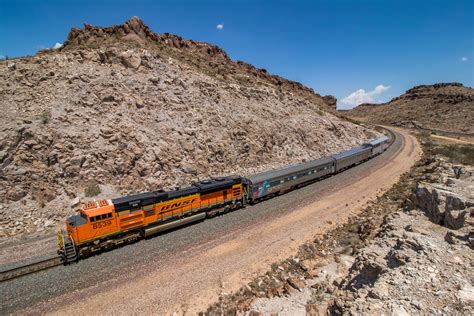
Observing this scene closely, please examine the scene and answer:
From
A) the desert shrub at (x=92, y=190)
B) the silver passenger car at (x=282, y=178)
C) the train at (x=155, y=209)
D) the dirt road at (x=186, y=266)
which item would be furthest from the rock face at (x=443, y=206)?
the desert shrub at (x=92, y=190)

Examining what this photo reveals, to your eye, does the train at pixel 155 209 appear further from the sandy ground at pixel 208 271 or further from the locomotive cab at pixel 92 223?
the sandy ground at pixel 208 271

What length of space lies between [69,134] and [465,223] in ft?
104

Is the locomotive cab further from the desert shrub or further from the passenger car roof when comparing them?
the passenger car roof

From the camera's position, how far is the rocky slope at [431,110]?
95562 mm

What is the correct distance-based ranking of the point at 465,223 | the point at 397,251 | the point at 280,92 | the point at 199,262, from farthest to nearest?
the point at 280,92, the point at 199,262, the point at 465,223, the point at 397,251

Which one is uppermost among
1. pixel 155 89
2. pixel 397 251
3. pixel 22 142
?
pixel 155 89

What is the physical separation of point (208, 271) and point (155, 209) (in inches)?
255

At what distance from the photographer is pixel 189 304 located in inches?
482

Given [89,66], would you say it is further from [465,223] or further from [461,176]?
[461,176]

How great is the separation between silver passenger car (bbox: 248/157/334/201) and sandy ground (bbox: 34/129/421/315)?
388 cm

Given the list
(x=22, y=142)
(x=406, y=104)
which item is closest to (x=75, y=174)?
(x=22, y=142)

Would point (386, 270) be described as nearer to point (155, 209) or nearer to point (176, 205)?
point (176, 205)

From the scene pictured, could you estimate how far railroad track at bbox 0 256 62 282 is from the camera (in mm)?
13773

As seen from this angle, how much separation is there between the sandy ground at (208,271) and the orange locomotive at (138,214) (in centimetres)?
327
